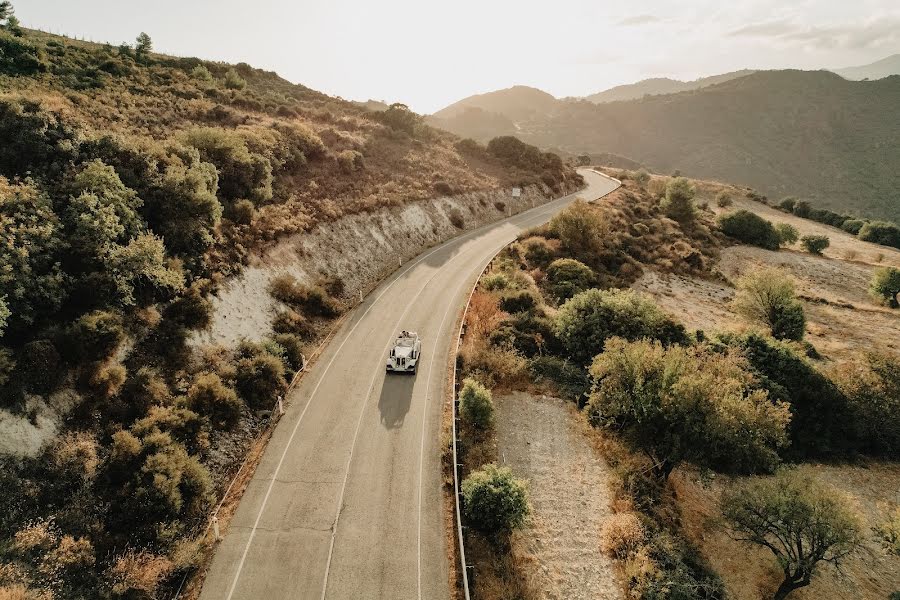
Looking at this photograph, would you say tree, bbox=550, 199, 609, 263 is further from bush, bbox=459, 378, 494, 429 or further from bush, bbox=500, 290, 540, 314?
bush, bbox=459, 378, 494, 429

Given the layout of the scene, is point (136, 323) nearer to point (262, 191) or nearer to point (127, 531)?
point (127, 531)

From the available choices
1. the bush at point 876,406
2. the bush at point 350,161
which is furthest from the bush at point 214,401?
the bush at point 876,406

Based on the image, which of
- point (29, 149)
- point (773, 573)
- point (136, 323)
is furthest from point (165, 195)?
point (773, 573)

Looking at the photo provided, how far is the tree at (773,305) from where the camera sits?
39812 millimetres

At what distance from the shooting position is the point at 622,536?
1947cm

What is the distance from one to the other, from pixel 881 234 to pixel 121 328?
12617cm

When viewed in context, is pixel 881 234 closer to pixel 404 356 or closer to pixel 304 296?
pixel 404 356

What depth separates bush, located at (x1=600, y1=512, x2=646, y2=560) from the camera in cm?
1900

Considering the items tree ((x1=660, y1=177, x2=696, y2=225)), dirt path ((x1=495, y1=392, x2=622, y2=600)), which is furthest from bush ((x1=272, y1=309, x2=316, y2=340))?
tree ((x1=660, y1=177, x2=696, y2=225))

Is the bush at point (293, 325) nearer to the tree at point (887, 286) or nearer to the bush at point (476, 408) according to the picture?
the bush at point (476, 408)

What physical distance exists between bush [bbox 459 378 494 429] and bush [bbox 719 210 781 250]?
6954 cm

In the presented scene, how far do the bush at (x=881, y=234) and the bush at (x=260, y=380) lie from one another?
117739mm

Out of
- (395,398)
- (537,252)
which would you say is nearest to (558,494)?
(395,398)

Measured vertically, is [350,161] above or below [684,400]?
above
